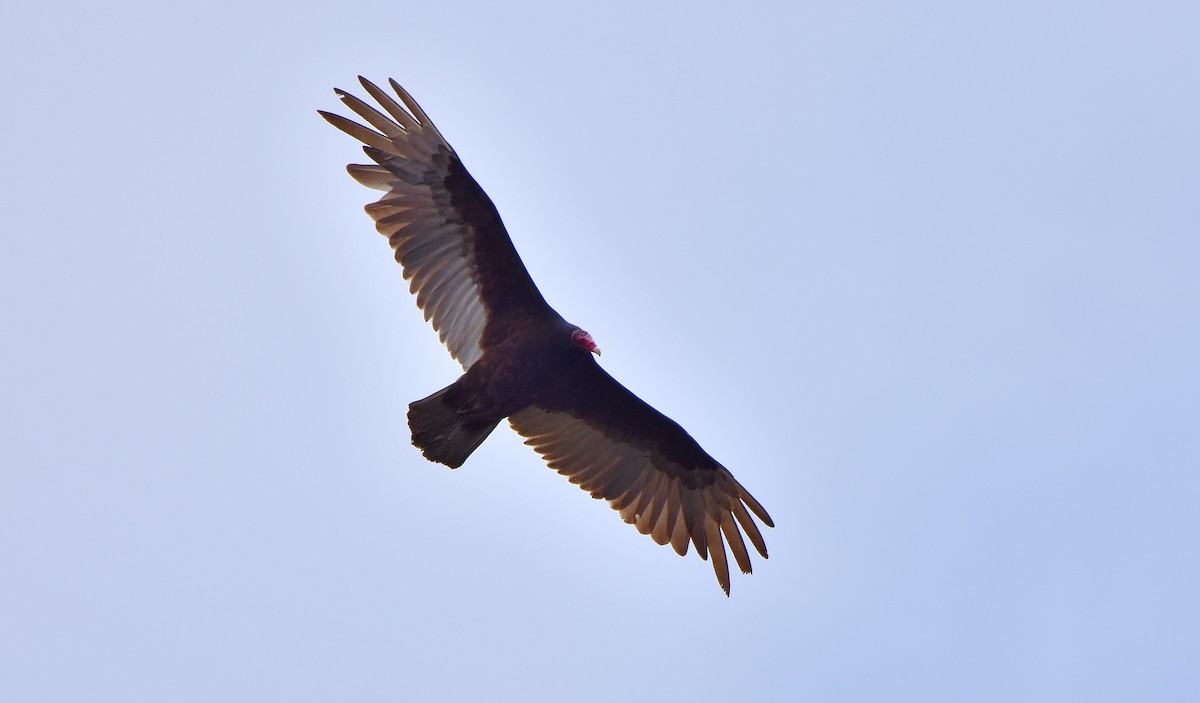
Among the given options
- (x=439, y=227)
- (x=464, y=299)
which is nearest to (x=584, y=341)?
(x=464, y=299)

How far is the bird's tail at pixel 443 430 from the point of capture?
963 cm

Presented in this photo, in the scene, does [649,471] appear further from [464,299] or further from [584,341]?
[464,299]

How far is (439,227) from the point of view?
989cm

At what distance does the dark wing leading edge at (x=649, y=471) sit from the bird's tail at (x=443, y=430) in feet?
2.34

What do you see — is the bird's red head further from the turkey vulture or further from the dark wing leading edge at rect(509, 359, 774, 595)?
the dark wing leading edge at rect(509, 359, 774, 595)

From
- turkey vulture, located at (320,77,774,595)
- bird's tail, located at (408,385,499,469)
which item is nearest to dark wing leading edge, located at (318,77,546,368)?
turkey vulture, located at (320,77,774,595)

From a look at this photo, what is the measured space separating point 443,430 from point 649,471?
5.74 ft

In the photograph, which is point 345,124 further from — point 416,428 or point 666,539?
point 666,539

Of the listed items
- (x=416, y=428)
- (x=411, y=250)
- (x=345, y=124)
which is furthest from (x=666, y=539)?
(x=345, y=124)

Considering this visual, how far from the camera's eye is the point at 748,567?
10.5 meters

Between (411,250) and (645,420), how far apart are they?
2046 mm

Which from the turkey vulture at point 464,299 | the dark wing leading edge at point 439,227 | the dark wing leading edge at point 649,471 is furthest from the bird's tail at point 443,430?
the dark wing leading edge at point 649,471

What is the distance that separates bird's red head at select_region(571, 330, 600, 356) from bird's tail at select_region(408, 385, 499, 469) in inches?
33.6

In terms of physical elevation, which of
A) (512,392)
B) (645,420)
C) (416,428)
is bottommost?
(416,428)
